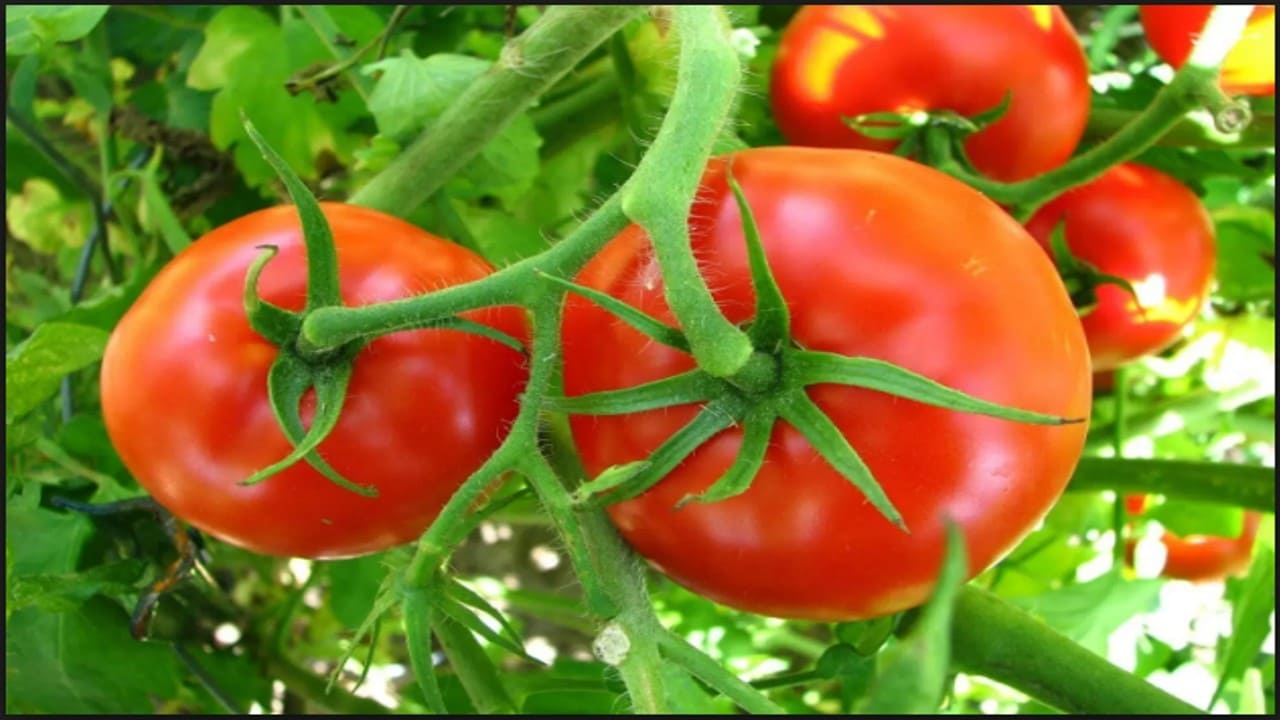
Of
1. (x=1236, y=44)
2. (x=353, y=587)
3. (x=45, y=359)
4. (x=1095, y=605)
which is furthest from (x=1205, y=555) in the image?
(x=45, y=359)

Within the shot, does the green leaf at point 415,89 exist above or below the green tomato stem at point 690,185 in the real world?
below

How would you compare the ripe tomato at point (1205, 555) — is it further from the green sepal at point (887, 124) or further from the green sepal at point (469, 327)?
→ the green sepal at point (469, 327)

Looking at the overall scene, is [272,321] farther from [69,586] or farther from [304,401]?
[69,586]

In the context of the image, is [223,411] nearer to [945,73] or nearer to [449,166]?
[449,166]

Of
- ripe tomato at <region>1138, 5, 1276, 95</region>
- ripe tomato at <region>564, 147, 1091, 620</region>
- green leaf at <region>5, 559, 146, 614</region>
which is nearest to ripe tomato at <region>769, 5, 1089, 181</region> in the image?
ripe tomato at <region>1138, 5, 1276, 95</region>

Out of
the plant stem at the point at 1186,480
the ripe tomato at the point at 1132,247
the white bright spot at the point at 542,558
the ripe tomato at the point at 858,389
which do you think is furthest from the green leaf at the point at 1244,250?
the white bright spot at the point at 542,558
